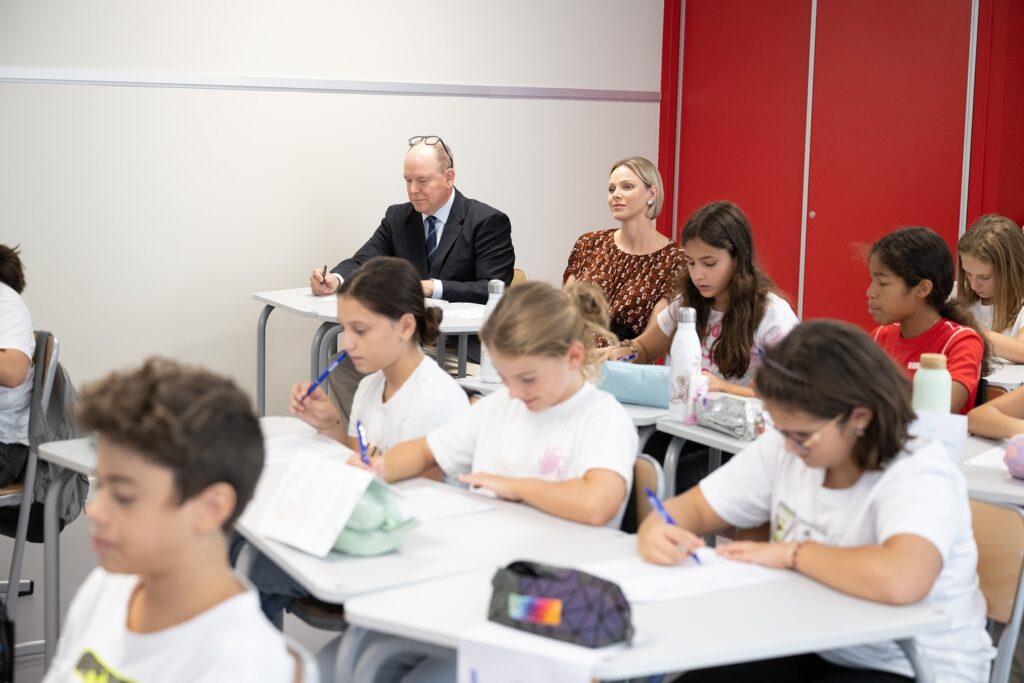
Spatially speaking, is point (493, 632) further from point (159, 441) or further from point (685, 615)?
point (159, 441)

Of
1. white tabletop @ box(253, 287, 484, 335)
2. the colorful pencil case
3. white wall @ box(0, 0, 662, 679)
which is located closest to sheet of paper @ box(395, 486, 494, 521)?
the colorful pencil case

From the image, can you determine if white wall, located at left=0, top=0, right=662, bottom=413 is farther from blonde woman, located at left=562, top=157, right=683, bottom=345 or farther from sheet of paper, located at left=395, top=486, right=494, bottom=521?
sheet of paper, located at left=395, top=486, right=494, bottom=521

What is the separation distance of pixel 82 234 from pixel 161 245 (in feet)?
1.12

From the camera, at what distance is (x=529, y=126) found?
6.09m

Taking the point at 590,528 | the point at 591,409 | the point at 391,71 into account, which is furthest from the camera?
the point at 391,71

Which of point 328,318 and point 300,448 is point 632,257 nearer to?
point 328,318

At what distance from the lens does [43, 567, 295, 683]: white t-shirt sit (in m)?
1.33

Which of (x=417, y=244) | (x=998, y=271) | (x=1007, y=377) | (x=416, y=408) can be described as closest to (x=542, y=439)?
(x=416, y=408)

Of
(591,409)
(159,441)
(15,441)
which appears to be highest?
(159,441)

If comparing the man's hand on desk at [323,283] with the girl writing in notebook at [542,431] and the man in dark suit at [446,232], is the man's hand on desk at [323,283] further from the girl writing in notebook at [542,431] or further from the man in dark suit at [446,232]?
the girl writing in notebook at [542,431]

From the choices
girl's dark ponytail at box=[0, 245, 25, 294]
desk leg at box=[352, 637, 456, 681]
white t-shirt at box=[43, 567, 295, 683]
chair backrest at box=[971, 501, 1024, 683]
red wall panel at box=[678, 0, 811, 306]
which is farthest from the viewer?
red wall panel at box=[678, 0, 811, 306]

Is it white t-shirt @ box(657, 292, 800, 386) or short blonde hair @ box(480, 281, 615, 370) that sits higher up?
short blonde hair @ box(480, 281, 615, 370)

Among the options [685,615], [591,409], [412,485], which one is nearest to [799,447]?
[685,615]

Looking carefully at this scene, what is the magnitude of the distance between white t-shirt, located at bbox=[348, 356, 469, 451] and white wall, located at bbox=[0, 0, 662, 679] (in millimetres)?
2483
